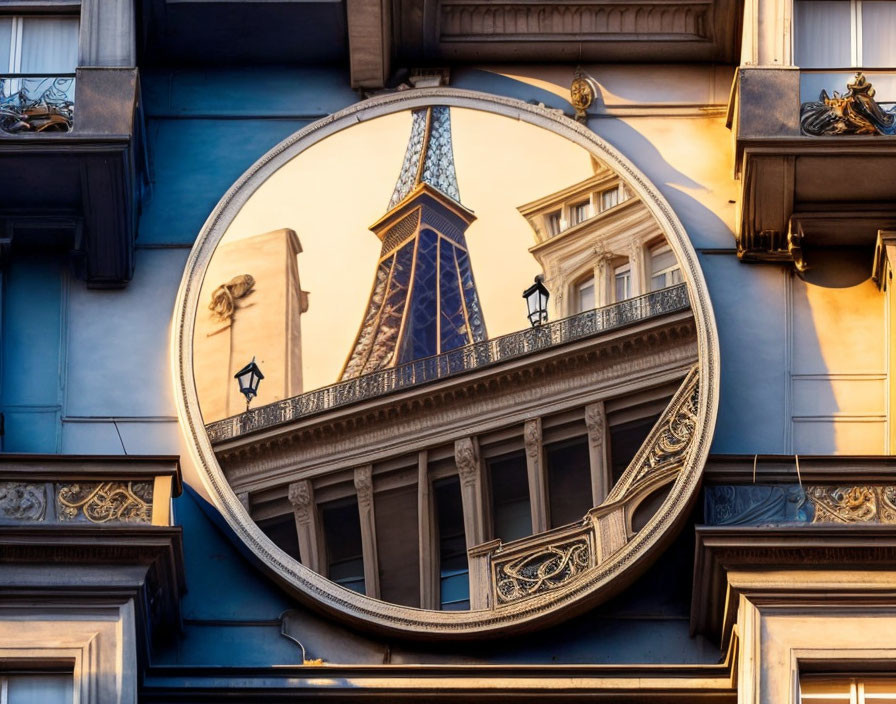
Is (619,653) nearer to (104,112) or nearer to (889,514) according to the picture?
→ (889,514)

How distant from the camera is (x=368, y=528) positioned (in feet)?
63.2

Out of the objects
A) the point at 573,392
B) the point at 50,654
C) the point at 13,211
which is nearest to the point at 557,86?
the point at 573,392

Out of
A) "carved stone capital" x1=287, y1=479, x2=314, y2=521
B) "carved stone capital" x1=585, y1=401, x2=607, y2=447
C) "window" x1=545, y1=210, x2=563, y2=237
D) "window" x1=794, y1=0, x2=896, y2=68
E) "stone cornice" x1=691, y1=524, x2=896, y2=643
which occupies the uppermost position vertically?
"window" x1=794, y1=0, x2=896, y2=68

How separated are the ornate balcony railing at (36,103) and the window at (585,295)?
13.2 feet

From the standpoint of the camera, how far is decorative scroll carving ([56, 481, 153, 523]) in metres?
18.6

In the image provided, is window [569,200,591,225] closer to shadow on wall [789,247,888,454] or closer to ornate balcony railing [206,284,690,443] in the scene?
ornate balcony railing [206,284,690,443]

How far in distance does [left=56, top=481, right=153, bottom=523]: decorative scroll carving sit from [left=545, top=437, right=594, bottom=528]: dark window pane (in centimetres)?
289

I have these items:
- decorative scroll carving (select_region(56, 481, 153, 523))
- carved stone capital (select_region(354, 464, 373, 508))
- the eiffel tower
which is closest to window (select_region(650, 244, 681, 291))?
the eiffel tower

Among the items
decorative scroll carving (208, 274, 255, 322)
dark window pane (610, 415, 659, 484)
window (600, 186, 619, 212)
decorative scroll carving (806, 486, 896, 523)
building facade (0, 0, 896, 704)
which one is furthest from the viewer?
window (600, 186, 619, 212)

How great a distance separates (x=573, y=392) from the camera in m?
19.6

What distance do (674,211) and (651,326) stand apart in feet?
3.96

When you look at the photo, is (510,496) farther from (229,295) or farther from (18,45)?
(18,45)

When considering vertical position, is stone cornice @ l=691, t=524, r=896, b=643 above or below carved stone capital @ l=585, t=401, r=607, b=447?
below

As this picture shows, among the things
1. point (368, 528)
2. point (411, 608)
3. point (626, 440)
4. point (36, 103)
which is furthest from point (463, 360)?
point (36, 103)
